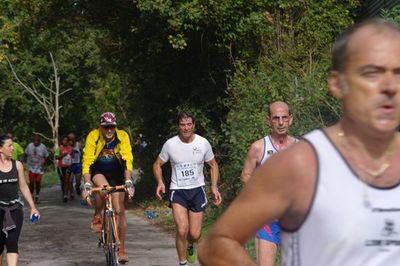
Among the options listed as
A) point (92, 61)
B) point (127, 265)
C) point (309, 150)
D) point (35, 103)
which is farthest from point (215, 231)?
point (35, 103)

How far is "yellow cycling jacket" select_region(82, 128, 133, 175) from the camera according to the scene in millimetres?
11125

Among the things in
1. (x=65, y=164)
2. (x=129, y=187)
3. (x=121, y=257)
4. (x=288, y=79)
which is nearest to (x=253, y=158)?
(x=129, y=187)

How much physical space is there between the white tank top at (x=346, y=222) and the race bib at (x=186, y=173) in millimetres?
8186

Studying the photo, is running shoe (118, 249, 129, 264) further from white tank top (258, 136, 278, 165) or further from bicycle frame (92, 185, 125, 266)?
white tank top (258, 136, 278, 165)

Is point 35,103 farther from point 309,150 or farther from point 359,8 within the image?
point 309,150

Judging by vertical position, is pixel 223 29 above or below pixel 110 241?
above

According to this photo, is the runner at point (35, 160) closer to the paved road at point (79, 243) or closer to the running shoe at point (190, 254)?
the paved road at point (79, 243)

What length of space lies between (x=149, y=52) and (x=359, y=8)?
214 inches

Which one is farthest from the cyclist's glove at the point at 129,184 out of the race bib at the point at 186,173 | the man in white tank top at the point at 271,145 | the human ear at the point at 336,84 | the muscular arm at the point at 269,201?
the human ear at the point at 336,84

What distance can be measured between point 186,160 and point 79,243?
15.3 feet

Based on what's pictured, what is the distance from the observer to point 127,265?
11.9m

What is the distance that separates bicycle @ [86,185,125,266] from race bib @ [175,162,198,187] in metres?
0.74

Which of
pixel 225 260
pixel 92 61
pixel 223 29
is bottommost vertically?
pixel 225 260

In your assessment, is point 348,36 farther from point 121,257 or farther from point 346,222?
point 121,257
